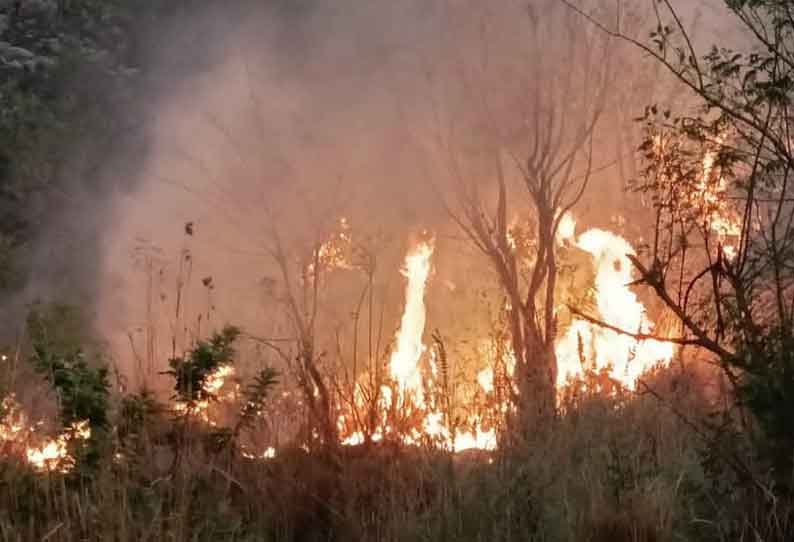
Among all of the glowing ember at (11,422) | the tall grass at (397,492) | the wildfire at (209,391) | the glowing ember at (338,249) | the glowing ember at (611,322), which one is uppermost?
the glowing ember at (338,249)

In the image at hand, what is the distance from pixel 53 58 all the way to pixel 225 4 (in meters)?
4.24

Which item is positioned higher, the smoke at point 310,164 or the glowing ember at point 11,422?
the smoke at point 310,164

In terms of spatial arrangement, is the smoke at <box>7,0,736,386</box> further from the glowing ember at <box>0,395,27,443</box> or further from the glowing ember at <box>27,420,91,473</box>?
the glowing ember at <box>27,420,91,473</box>

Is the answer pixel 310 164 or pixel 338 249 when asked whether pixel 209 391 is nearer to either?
pixel 338 249

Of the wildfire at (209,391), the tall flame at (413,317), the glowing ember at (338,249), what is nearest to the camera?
the wildfire at (209,391)

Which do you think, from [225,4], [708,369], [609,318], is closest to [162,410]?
[708,369]

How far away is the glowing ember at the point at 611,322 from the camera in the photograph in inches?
405

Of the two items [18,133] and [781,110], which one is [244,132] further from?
[781,110]

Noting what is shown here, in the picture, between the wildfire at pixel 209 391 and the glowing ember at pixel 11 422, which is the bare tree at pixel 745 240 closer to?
the wildfire at pixel 209 391

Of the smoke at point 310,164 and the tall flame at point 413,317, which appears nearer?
the tall flame at point 413,317

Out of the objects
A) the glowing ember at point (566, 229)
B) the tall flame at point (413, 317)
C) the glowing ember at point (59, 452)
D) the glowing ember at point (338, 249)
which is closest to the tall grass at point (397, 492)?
the glowing ember at point (59, 452)

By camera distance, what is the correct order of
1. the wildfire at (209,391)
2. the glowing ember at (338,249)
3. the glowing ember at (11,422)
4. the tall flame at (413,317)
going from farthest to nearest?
the glowing ember at (338,249)
the tall flame at (413,317)
the wildfire at (209,391)
the glowing ember at (11,422)

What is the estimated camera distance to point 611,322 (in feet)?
42.1

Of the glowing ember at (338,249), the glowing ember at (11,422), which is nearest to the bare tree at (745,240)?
the glowing ember at (11,422)
